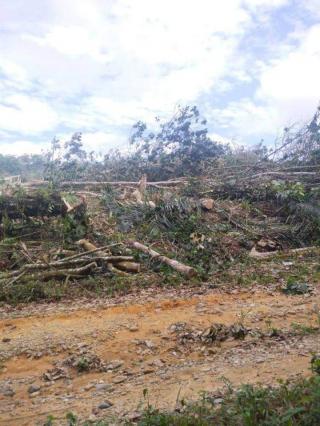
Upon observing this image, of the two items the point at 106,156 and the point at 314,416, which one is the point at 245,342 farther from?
the point at 106,156

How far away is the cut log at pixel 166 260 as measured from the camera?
6578 millimetres

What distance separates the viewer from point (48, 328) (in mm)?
5000

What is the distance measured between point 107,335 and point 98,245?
10.8ft

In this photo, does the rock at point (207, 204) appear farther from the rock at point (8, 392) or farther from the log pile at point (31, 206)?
the rock at point (8, 392)

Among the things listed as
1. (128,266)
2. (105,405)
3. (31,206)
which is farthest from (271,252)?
(105,405)

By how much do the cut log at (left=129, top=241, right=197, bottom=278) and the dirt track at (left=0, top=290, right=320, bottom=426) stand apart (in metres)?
0.71

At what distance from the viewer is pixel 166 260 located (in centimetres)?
700

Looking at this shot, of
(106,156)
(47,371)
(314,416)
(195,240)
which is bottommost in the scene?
(47,371)

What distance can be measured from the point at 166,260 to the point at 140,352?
279 centimetres

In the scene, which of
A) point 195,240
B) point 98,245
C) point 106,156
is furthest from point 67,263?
point 106,156

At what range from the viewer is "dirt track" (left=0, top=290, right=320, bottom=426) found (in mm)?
3455

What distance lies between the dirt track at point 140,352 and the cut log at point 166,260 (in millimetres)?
706

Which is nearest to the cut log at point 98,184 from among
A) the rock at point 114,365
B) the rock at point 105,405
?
the rock at point 114,365

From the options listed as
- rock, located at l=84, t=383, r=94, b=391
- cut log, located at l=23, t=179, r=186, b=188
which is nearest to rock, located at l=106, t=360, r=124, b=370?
rock, located at l=84, t=383, r=94, b=391
